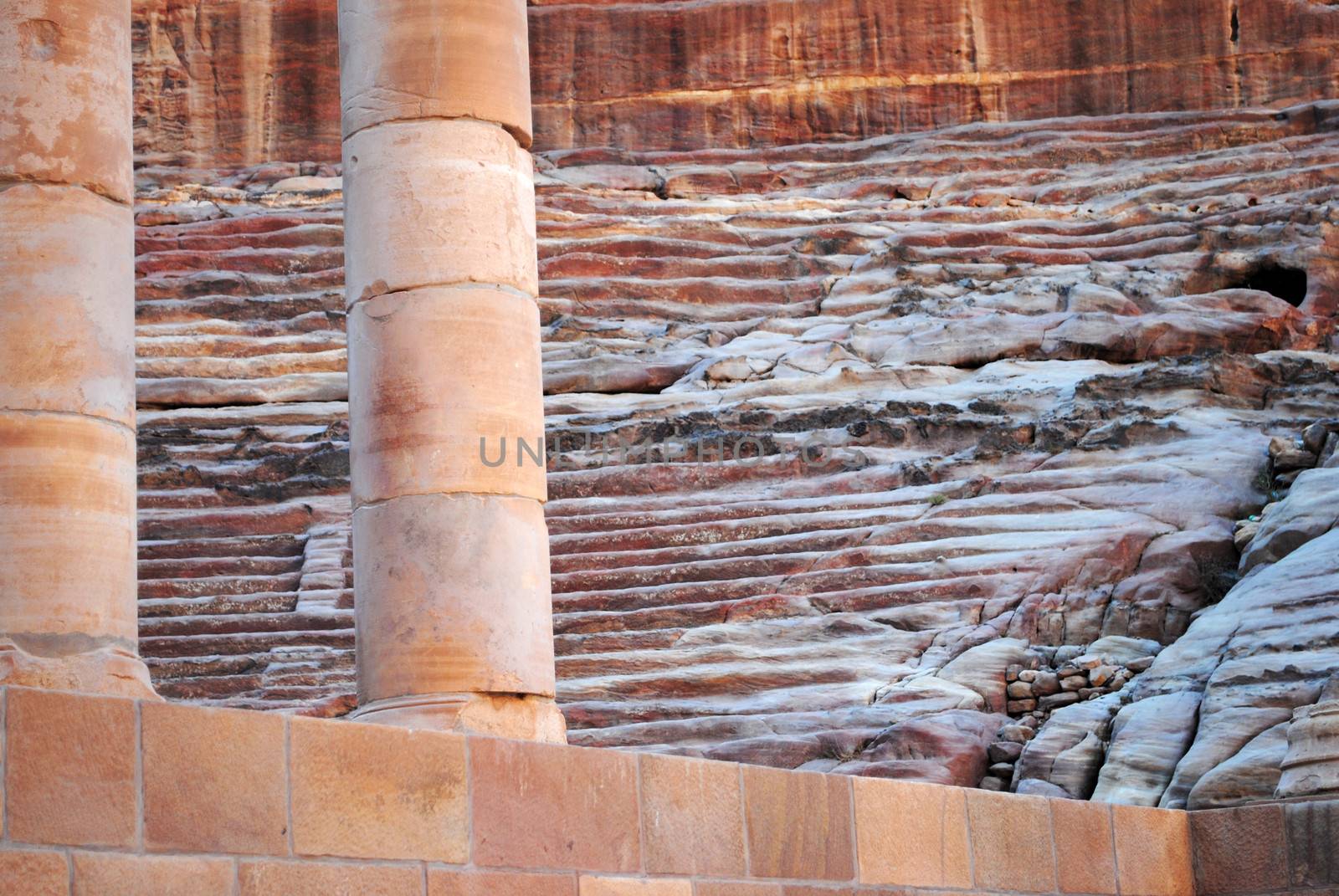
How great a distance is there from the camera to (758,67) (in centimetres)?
3014

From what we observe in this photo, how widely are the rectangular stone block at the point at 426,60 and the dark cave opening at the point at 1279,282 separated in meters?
14.4

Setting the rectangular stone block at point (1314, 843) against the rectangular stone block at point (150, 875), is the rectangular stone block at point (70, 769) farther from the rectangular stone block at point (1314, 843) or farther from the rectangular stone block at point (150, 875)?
the rectangular stone block at point (1314, 843)

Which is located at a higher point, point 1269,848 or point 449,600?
point 449,600

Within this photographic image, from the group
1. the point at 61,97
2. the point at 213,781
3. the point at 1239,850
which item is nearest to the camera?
the point at 213,781

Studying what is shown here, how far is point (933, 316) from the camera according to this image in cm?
2214

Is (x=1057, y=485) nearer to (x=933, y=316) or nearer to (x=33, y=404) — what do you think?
(x=933, y=316)

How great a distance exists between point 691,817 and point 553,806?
68 centimetres

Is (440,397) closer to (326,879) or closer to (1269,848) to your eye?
(326,879)

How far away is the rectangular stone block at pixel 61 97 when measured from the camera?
9352mm

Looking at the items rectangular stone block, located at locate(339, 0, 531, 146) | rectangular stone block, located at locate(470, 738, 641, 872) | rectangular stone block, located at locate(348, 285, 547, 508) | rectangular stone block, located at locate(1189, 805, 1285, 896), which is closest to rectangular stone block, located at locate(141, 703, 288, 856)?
rectangular stone block, located at locate(470, 738, 641, 872)

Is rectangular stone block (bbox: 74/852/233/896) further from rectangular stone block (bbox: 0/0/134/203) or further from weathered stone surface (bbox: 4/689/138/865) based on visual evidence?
rectangular stone block (bbox: 0/0/134/203)

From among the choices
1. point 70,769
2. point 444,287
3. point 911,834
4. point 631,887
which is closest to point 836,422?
point 444,287

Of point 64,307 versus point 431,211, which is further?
point 431,211

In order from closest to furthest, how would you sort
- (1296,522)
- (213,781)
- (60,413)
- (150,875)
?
(150,875) < (213,781) < (60,413) < (1296,522)
